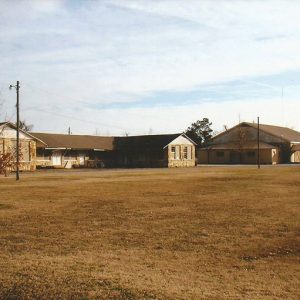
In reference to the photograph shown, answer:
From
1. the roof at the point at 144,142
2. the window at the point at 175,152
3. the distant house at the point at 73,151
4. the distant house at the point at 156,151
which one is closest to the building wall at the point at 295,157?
the distant house at the point at 156,151

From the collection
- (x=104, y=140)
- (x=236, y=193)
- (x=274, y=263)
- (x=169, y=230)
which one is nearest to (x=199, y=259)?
(x=274, y=263)

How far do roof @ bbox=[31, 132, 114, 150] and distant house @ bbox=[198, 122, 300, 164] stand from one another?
19.1 m

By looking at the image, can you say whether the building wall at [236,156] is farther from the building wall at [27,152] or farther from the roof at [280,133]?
the building wall at [27,152]

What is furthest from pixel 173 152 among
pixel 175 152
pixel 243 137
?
pixel 243 137

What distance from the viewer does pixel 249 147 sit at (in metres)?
73.4

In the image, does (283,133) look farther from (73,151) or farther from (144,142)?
(73,151)

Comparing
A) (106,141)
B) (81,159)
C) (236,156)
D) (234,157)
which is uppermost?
(106,141)

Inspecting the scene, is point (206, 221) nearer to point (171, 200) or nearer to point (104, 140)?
point (171, 200)

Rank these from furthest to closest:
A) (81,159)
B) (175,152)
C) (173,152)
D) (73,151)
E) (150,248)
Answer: (175,152)
(173,152)
(81,159)
(73,151)
(150,248)

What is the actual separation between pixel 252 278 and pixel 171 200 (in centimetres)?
1145

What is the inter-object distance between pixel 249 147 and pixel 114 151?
880 inches

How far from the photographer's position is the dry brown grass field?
24.9ft

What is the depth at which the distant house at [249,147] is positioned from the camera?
71.8 metres

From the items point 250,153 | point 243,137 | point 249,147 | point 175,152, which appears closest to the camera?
point 175,152
